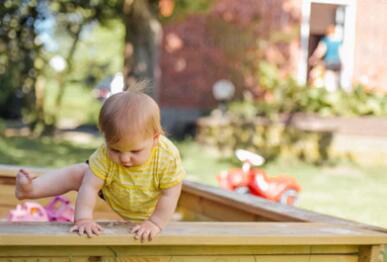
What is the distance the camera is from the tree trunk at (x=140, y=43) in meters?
10.4

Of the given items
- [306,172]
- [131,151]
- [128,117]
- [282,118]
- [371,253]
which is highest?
[128,117]

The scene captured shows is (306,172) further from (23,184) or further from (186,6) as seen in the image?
(23,184)

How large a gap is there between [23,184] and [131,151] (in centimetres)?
39

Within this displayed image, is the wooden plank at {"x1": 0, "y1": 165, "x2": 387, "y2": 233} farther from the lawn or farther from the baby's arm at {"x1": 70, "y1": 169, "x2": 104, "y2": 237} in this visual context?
the lawn

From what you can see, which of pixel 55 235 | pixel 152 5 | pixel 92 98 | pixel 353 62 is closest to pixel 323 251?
pixel 55 235

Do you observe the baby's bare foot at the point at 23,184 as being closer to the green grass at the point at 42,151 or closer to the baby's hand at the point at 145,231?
the baby's hand at the point at 145,231

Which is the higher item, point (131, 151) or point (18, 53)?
point (131, 151)

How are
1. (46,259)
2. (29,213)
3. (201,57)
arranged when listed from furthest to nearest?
(201,57) < (29,213) < (46,259)

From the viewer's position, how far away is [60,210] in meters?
4.20

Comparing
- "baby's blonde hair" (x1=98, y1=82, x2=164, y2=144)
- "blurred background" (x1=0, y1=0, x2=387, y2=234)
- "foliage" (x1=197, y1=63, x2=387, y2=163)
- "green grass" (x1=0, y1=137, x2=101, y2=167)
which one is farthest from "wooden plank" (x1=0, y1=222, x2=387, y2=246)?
"foliage" (x1=197, y1=63, x2=387, y2=163)

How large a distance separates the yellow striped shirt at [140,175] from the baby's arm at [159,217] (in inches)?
1.0

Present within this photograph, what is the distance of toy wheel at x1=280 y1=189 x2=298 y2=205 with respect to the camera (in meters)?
5.12

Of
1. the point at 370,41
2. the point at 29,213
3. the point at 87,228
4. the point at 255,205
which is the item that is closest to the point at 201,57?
the point at 370,41

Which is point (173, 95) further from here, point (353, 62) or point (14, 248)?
point (14, 248)
